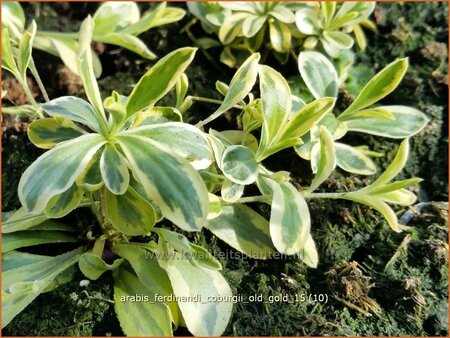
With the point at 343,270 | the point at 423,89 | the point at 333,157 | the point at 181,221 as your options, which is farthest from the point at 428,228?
the point at 181,221

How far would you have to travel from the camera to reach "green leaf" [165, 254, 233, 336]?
4.05 feet

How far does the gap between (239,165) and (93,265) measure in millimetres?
360

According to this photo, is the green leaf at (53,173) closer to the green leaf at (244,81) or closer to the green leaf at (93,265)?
the green leaf at (93,265)

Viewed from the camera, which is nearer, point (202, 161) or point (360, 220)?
point (202, 161)

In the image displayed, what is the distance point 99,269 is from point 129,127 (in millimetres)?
297

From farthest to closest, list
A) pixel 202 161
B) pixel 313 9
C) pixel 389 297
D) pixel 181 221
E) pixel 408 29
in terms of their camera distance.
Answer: pixel 408 29 < pixel 313 9 < pixel 389 297 < pixel 202 161 < pixel 181 221

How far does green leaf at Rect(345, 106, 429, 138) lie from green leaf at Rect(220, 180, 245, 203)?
0.40 m

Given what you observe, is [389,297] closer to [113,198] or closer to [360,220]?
[360,220]

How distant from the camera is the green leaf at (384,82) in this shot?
146 cm

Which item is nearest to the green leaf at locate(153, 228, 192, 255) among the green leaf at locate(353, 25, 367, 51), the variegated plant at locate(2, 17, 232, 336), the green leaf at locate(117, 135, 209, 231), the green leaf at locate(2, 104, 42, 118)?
the variegated plant at locate(2, 17, 232, 336)

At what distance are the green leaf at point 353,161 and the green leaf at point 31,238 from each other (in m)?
0.65

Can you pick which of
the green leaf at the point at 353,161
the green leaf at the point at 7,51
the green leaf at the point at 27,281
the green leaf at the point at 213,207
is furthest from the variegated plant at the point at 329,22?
the green leaf at the point at 27,281

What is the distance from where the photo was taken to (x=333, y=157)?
1.28 metres

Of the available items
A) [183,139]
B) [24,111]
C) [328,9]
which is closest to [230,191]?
[183,139]
